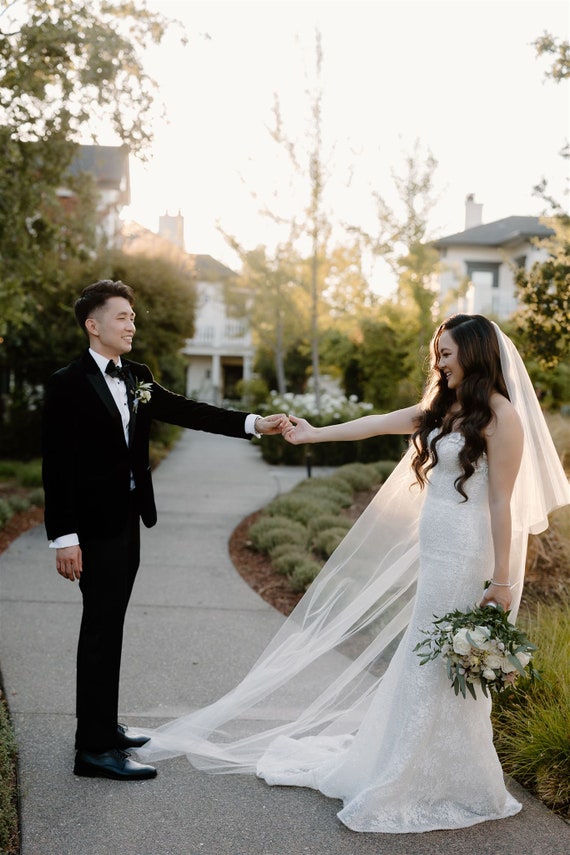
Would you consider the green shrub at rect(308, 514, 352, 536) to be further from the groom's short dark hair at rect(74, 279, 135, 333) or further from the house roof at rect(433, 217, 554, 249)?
the house roof at rect(433, 217, 554, 249)

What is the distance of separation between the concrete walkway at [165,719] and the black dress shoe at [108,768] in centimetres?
4

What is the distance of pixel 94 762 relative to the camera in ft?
12.8

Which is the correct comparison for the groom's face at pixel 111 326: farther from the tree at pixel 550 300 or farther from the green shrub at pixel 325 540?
the tree at pixel 550 300

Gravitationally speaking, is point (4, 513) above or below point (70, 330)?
below

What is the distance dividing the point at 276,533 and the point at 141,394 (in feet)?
16.0

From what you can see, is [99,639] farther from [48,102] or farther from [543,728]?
[48,102]

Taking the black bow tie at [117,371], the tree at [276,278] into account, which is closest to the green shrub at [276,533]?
the black bow tie at [117,371]

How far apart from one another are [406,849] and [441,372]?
199 cm

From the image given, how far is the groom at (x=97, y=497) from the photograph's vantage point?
389 centimetres

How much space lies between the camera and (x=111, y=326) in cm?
399

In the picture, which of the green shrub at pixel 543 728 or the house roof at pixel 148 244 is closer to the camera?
the green shrub at pixel 543 728

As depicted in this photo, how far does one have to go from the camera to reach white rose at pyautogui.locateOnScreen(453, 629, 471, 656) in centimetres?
328

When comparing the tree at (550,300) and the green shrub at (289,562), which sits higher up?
the tree at (550,300)

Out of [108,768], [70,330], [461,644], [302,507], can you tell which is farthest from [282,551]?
[70,330]
